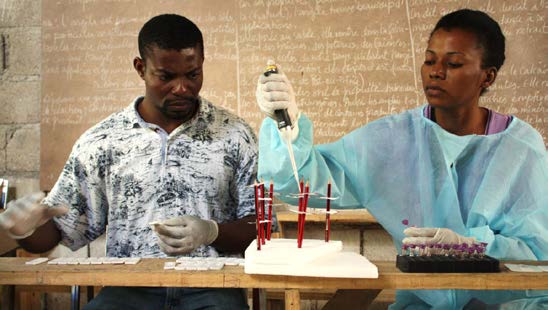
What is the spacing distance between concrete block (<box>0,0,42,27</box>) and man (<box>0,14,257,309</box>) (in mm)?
1964

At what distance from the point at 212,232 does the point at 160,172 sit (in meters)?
0.33

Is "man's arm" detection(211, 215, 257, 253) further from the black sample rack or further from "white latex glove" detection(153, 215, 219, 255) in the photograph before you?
the black sample rack

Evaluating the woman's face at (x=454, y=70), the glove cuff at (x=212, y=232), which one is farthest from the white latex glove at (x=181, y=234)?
the woman's face at (x=454, y=70)

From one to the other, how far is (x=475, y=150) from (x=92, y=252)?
2.62 metres

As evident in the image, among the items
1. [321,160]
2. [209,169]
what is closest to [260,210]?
[321,160]

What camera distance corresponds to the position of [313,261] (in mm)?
1395

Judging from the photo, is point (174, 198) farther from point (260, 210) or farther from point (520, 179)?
point (520, 179)

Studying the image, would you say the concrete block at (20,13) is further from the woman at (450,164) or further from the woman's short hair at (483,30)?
the woman's short hair at (483,30)

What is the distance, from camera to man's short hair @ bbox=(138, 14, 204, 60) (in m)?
2.08

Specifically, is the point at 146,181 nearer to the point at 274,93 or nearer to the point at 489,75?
the point at 274,93

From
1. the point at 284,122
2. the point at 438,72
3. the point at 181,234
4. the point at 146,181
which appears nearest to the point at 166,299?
the point at 181,234

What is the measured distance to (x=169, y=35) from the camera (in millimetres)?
2090

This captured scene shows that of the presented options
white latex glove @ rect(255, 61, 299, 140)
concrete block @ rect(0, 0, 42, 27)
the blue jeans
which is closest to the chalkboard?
concrete block @ rect(0, 0, 42, 27)

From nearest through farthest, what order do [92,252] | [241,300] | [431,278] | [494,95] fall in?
[431,278] < [241,300] < [494,95] < [92,252]
